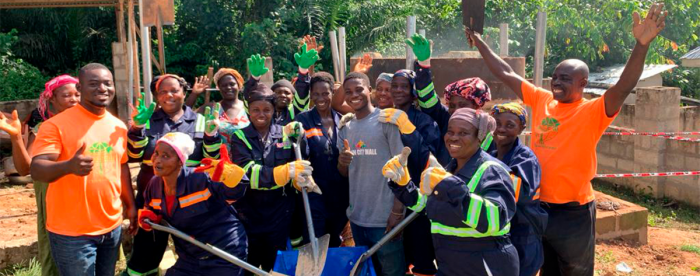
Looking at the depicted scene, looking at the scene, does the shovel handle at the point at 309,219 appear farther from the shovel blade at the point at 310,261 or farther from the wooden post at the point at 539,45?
the wooden post at the point at 539,45

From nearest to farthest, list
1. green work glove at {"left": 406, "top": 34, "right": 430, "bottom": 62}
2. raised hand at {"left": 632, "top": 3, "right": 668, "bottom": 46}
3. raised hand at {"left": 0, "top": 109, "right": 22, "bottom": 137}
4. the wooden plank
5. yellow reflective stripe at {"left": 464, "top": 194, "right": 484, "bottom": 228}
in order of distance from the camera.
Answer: yellow reflective stripe at {"left": 464, "top": 194, "right": 484, "bottom": 228} < raised hand at {"left": 632, "top": 3, "right": 668, "bottom": 46} < raised hand at {"left": 0, "top": 109, "right": 22, "bottom": 137} < green work glove at {"left": 406, "top": 34, "right": 430, "bottom": 62} < the wooden plank

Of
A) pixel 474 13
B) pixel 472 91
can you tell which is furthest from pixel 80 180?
pixel 474 13

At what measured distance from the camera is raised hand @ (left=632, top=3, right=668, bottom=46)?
11.6 feet

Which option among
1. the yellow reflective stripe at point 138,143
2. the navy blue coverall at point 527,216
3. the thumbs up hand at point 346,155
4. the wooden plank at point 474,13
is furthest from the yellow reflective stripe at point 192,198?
the wooden plank at point 474,13

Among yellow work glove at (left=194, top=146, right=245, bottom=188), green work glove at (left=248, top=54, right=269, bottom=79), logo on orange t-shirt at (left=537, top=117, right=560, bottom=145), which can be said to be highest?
green work glove at (left=248, top=54, right=269, bottom=79)

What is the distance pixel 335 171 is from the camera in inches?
172

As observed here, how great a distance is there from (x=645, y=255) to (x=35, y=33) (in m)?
13.9

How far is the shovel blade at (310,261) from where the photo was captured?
375cm

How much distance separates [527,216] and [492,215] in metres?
0.66

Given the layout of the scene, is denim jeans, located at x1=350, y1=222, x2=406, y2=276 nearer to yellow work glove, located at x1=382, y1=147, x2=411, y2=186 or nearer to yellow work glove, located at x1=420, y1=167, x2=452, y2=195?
yellow work glove, located at x1=382, y1=147, x2=411, y2=186

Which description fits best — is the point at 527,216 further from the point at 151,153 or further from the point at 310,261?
the point at 151,153

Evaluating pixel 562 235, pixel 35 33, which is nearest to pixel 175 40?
pixel 35 33

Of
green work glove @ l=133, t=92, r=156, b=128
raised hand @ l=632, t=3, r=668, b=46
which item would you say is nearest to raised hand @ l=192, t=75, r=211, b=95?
green work glove @ l=133, t=92, r=156, b=128

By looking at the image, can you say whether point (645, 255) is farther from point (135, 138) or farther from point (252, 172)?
point (135, 138)
